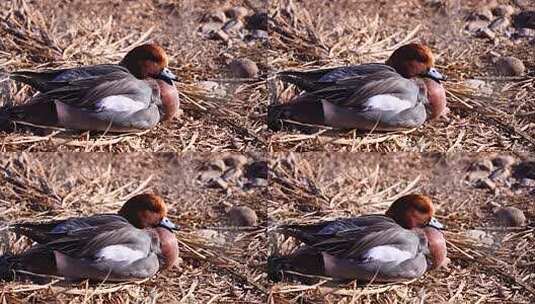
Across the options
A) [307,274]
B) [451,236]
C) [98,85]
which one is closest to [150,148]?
[98,85]

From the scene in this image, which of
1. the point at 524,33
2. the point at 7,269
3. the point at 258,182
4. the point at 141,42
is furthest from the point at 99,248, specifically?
the point at 524,33

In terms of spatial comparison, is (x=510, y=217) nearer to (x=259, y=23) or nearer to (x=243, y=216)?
(x=243, y=216)

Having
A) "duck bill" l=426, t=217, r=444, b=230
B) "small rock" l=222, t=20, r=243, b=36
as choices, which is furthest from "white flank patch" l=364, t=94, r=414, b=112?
"small rock" l=222, t=20, r=243, b=36

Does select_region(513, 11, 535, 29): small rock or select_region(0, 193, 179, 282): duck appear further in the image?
select_region(513, 11, 535, 29): small rock

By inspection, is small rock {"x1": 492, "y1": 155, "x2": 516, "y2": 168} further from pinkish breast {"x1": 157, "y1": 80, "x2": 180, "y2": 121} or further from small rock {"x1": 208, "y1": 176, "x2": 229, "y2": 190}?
pinkish breast {"x1": 157, "y1": 80, "x2": 180, "y2": 121}

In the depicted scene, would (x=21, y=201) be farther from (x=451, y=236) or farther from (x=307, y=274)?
(x=451, y=236)

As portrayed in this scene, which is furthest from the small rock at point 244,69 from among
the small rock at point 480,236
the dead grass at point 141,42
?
the small rock at point 480,236
